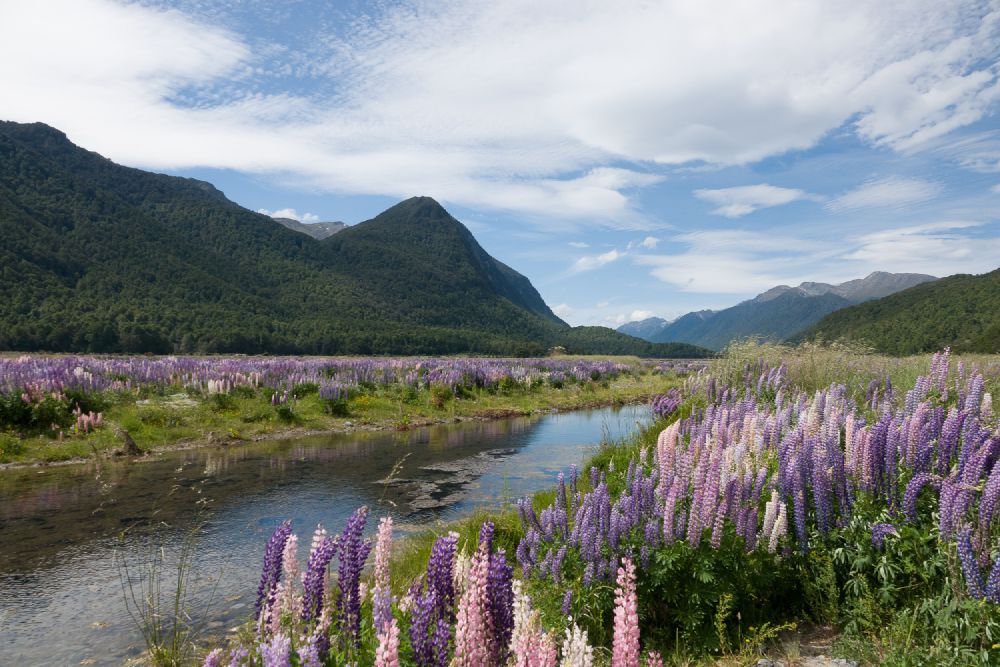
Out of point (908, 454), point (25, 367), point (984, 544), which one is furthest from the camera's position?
point (25, 367)

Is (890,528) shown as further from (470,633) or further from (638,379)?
(638,379)

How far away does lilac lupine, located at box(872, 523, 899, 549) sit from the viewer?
15.3 ft

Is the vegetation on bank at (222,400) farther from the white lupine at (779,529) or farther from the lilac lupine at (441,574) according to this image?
the white lupine at (779,529)

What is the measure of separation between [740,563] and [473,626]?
10.6 ft

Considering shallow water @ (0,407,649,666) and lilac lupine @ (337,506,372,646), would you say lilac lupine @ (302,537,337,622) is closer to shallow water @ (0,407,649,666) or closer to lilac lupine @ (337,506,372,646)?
lilac lupine @ (337,506,372,646)

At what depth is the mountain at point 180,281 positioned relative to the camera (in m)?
64.4

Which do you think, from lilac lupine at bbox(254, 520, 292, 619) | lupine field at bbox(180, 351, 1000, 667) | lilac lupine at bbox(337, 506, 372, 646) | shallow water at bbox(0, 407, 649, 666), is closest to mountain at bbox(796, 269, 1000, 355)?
shallow water at bbox(0, 407, 649, 666)

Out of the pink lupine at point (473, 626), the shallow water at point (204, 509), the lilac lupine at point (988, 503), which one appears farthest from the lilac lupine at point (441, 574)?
the lilac lupine at point (988, 503)

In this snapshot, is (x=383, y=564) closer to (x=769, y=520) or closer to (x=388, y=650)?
(x=388, y=650)

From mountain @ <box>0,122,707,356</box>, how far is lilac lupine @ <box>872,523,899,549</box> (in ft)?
202

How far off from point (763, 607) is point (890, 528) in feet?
3.96

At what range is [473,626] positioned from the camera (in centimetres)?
236

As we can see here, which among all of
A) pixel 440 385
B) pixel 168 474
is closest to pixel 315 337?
pixel 440 385

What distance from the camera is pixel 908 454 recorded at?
548 centimetres
